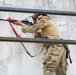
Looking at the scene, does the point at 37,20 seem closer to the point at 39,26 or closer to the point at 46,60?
the point at 39,26

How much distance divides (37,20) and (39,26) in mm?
198

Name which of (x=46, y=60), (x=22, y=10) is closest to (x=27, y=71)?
(x=46, y=60)

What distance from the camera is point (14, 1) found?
4.46 metres

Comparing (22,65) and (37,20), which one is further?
(22,65)

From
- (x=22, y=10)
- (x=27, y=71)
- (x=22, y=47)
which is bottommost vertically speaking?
(x=27, y=71)

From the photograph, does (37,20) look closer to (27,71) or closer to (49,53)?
(49,53)

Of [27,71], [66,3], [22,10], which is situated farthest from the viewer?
[66,3]

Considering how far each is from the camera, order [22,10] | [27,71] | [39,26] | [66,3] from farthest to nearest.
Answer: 1. [66,3]
2. [27,71]
3. [39,26]
4. [22,10]

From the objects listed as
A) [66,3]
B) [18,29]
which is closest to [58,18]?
[66,3]

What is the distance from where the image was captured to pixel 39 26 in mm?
3631

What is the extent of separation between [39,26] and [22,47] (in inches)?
30.3

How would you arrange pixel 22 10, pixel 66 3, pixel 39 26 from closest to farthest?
pixel 22 10 → pixel 39 26 → pixel 66 3

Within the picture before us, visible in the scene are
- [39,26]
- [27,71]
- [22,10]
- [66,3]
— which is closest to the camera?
[22,10]

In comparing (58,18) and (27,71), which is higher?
(58,18)
